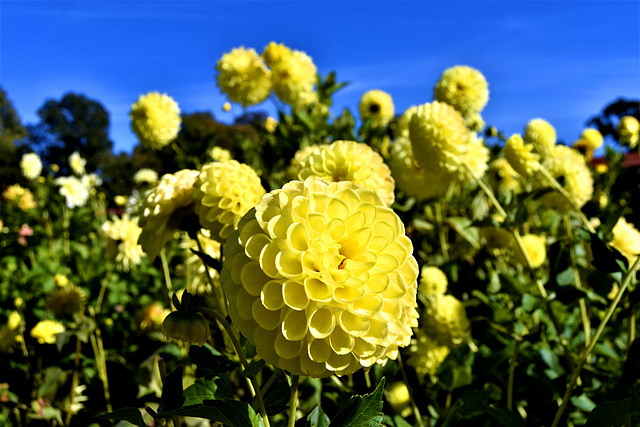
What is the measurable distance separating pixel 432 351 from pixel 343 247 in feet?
3.43

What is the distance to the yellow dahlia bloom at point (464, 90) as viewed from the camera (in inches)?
90.4

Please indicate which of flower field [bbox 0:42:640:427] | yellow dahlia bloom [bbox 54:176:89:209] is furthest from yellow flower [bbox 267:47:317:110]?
yellow dahlia bloom [bbox 54:176:89:209]

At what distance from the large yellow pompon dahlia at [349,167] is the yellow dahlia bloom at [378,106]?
230 centimetres

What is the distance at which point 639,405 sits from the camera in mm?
935

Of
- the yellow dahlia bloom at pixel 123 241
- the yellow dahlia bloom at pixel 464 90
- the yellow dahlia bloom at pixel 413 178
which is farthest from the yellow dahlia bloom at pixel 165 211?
the yellow dahlia bloom at pixel 464 90

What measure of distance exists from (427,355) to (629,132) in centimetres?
165

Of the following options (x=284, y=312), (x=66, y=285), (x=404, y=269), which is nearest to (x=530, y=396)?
(x=404, y=269)

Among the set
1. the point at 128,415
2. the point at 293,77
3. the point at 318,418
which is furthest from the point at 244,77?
the point at 128,415

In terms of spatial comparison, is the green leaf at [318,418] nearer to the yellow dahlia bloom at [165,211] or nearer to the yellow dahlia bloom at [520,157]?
the yellow dahlia bloom at [165,211]

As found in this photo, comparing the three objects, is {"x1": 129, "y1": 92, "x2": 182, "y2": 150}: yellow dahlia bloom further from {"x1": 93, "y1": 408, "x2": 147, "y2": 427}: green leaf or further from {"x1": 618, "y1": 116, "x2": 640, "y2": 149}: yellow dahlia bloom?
{"x1": 618, "y1": 116, "x2": 640, "y2": 149}: yellow dahlia bloom

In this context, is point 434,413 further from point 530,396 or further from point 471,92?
point 471,92

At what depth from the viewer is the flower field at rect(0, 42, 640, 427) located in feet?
2.32

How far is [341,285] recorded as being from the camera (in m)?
0.70

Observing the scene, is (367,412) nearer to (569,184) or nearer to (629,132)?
(569,184)
